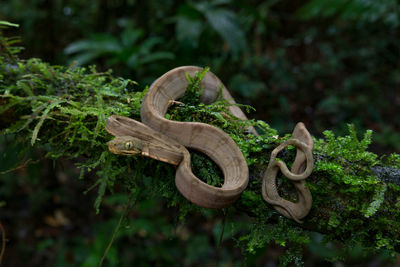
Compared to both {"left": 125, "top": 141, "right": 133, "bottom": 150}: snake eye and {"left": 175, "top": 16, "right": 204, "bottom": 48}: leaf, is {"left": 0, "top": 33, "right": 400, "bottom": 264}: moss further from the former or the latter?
{"left": 175, "top": 16, "right": 204, "bottom": 48}: leaf

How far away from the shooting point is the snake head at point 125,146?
6.79ft

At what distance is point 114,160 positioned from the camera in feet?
7.93

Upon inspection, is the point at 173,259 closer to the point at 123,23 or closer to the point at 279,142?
the point at 279,142

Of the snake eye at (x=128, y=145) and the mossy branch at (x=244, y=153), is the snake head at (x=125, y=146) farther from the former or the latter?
the mossy branch at (x=244, y=153)

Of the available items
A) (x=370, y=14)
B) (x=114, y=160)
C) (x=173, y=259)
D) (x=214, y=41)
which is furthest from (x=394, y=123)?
(x=114, y=160)

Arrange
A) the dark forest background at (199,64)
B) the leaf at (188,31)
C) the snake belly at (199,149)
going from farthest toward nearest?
the leaf at (188,31) < the dark forest background at (199,64) < the snake belly at (199,149)

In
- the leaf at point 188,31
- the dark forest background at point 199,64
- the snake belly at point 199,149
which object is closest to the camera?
the snake belly at point 199,149

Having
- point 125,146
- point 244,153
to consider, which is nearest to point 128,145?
point 125,146

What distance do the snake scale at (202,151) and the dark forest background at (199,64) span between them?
708 mm

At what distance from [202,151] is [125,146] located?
1.84 feet

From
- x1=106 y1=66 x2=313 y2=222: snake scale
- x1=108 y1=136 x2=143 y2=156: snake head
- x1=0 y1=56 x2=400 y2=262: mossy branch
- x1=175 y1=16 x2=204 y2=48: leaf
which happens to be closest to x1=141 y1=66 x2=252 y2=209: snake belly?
Answer: x1=106 y1=66 x2=313 y2=222: snake scale

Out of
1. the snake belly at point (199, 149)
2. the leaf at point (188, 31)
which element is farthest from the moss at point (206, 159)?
the leaf at point (188, 31)

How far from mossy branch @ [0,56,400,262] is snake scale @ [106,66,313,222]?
9 centimetres

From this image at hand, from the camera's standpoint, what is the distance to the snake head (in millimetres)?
2070
